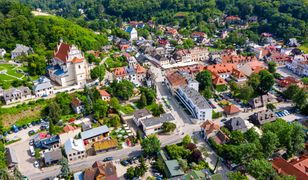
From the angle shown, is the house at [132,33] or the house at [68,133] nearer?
the house at [68,133]

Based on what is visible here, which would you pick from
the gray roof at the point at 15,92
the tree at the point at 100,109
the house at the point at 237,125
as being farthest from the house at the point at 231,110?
the gray roof at the point at 15,92

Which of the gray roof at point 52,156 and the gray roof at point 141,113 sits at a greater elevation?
the gray roof at point 141,113

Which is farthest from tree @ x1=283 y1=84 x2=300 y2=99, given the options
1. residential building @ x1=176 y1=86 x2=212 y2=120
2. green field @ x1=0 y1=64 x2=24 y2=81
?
green field @ x1=0 y1=64 x2=24 y2=81

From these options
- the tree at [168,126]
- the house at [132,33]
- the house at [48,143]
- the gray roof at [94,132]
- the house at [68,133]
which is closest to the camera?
the house at [48,143]

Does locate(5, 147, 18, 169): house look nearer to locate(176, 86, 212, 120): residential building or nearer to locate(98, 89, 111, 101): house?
locate(98, 89, 111, 101): house

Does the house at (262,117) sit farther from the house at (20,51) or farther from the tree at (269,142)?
the house at (20,51)

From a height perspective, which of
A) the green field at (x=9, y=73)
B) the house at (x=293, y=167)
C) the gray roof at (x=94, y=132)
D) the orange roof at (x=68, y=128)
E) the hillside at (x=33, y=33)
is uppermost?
the hillside at (x=33, y=33)

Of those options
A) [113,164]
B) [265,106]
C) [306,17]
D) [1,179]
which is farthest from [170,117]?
[306,17]
